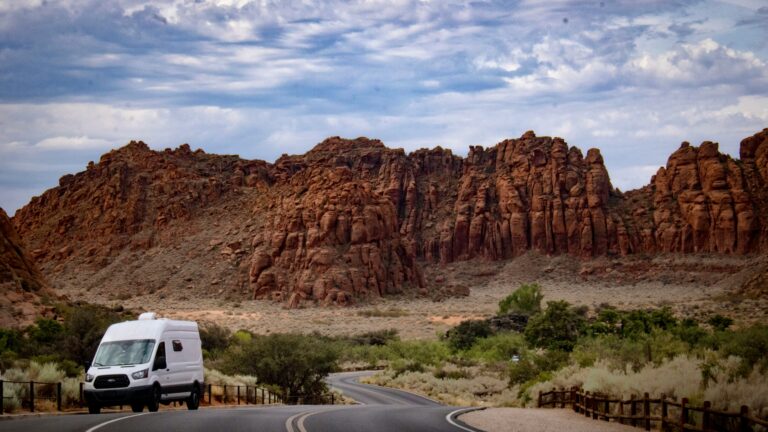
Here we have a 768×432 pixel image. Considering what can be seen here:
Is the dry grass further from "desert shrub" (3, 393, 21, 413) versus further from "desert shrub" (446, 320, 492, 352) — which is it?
"desert shrub" (446, 320, 492, 352)

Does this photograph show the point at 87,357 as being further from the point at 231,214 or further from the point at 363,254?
the point at 231,214

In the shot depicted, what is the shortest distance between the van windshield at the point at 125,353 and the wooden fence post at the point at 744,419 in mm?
15254

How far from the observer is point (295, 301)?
4429 inches

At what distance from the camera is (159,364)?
27047mm

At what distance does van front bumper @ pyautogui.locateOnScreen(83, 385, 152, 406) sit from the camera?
85.8 feet

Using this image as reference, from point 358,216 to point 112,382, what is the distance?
3781 inches

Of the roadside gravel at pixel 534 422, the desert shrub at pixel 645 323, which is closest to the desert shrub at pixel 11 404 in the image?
the roadside gravel at pixel 534 422

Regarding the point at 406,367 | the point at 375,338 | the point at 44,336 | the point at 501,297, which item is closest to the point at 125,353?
the point at 44,336

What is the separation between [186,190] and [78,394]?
122043 millimetres

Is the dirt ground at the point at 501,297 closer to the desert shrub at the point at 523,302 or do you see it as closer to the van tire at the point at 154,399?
the desert shrub at the point at 523,302

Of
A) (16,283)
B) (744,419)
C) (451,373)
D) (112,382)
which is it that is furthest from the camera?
(451,373)

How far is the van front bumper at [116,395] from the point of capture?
26.2 metres

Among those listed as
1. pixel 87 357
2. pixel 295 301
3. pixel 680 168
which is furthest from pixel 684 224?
pixel 87 357

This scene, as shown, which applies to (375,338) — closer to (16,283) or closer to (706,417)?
(16,283)
